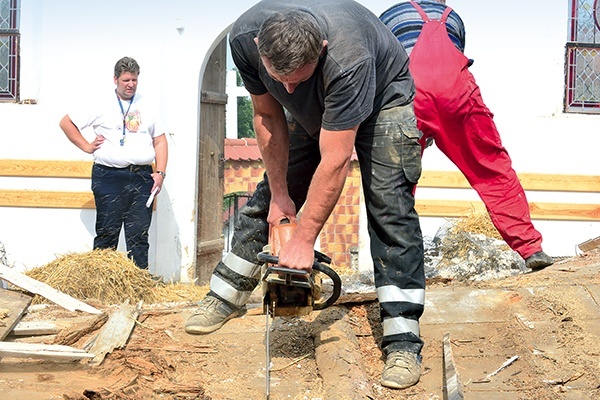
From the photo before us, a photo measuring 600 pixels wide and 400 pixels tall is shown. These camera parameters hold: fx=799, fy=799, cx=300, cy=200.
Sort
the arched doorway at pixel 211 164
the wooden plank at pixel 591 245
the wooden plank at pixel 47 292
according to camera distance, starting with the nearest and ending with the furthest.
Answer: the wooden plank at pixel 47 292 → the wooden plank at pixel 591 245 → the arched doorway at pixel 211 164

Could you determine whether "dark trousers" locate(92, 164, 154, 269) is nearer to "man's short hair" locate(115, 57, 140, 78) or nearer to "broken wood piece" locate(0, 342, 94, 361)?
"man's short hair" locate(115, 57, 140, 78)

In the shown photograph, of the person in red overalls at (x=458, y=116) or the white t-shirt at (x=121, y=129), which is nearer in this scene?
the person in red overalls at (x=458, y=116)

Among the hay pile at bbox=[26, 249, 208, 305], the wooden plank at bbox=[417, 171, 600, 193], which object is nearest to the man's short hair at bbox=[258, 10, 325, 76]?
the hay pile at bbox=[26, 249, 208, 305]

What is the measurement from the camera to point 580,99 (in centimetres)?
880

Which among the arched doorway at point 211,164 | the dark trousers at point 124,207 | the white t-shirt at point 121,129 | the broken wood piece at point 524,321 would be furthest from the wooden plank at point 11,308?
the arched doorway at point 211,164

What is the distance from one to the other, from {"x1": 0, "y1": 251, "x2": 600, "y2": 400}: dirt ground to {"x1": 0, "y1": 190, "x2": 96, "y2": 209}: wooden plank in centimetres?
Answer: 378

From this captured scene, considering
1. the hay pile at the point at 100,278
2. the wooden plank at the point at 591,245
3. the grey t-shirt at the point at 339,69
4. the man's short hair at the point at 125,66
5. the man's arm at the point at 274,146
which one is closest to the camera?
the grey t-shirt at the point at 339,69

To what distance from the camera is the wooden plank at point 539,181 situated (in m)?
8.55

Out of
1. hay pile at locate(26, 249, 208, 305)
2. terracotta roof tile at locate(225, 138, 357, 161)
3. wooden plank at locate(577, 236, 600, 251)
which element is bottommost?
hay pile at locate(26, 249, 208, 305)

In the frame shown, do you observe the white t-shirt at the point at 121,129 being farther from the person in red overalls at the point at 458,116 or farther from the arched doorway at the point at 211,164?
the person in red overalls at the point at 458,116

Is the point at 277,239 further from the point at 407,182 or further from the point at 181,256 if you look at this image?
the point at 181,256

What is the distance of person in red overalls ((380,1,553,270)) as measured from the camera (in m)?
5.18

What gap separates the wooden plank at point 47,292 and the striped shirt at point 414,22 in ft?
8.83

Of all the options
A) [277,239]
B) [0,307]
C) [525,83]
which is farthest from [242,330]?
[525,83]
